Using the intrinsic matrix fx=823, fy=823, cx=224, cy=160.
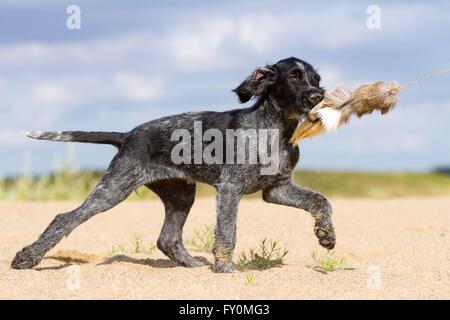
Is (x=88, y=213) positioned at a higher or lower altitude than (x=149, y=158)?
lower

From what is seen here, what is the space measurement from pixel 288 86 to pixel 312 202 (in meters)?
1.22

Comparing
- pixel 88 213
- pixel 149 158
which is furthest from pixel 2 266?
pixel 149 158

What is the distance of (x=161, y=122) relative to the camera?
8.83m

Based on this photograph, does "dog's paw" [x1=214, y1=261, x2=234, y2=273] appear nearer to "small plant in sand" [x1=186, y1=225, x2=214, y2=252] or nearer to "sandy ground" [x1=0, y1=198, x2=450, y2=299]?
"sandy ground" [x1=0, y1=198, x2=450, y2=299]

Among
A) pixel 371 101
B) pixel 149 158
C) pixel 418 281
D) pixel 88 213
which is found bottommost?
pixel 418 281

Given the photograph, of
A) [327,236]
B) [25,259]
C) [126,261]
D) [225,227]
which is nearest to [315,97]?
[327,236]

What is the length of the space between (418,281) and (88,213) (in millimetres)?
3448

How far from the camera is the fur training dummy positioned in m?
7.89

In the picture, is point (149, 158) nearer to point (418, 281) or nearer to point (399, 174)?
point (418, 281)

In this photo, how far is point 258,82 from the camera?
8469 millimetres

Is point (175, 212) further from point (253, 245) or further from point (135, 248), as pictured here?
point (253, 245)

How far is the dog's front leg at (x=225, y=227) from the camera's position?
26.6 feet

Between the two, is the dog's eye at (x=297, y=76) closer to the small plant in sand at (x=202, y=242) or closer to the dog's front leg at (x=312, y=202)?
the dog's front leg at (x=312, y=202)
